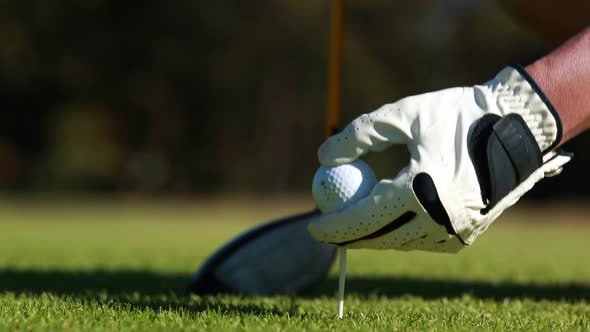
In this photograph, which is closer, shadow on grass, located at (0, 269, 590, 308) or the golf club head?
shadow on grass, located at (0, 269, 590, 308)

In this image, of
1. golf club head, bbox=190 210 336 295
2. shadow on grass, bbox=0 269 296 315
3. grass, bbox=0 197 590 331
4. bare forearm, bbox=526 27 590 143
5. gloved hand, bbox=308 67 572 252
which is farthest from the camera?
golf club head, bbox=190 210 336 295

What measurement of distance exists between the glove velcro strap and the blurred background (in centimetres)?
2229

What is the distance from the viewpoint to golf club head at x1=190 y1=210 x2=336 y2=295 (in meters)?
3.36

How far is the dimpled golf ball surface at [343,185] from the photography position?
7.03 feet

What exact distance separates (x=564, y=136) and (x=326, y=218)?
643 mm

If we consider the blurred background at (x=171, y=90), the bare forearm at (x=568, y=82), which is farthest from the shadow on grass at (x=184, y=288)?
the blurred background at (x=171, y=90)

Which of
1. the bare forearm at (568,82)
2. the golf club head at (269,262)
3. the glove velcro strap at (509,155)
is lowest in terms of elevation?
the golf club head at (269,262)

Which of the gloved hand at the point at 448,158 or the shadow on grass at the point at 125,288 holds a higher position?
the gloved hand at the point at 448,158

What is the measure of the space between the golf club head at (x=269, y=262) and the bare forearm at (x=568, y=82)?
144 centimetres

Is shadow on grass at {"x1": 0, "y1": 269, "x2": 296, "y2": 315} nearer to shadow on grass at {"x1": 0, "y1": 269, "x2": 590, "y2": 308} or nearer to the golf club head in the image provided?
shadow on grass at {"x1": 0, "y1": 269, "x2": 590, "y2": 308}

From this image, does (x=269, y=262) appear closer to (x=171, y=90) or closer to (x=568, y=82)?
(x=568, y=82)

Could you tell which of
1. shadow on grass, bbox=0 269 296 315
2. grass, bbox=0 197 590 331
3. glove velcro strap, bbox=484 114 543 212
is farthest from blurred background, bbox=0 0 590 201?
glove velcro strap, bbox=484 114 543 212

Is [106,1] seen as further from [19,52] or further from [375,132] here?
[375,132]

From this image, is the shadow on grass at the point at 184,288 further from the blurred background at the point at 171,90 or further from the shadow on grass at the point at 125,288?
the blurred background at the point at 171,90
